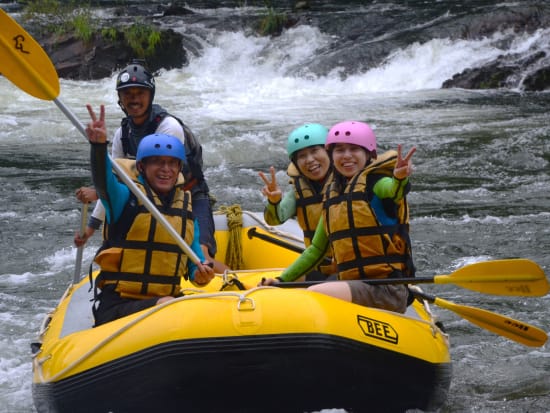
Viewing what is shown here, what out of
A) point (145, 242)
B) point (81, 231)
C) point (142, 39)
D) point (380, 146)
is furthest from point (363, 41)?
point (145, 242)

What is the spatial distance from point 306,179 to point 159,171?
0.96 meters

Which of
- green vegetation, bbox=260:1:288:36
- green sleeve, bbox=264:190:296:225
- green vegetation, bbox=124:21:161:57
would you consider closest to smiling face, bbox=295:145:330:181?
green sleeve, bbox=264:190:296:225

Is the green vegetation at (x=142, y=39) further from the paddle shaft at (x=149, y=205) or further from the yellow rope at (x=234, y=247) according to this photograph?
the paddle shaft at (x=149, y=205)

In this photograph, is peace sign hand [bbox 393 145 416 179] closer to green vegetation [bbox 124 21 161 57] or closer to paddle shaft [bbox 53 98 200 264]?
paddle shaft [bbox 53 98 200 264]

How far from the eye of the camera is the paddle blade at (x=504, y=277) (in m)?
4.14

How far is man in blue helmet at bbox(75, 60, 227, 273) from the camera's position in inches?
186

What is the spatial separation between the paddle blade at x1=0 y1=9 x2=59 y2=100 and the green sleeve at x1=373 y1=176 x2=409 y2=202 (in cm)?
137

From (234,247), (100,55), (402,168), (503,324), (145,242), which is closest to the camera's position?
(402,168)

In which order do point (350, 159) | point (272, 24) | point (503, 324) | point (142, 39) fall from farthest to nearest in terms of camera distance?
point (272, 24)
point (142, 39)
point (503, 324)
point (350, 159)

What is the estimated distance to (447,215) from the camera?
815 centimetres

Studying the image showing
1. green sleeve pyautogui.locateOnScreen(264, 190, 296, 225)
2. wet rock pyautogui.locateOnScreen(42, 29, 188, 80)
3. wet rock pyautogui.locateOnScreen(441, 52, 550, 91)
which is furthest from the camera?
wet rock pyautogui.locateOnScreen(42, 29, 188, 80)

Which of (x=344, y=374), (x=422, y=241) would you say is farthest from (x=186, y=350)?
(x=422, y=241)

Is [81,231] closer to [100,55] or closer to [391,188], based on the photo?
[391,188]

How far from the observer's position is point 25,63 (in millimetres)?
3818
